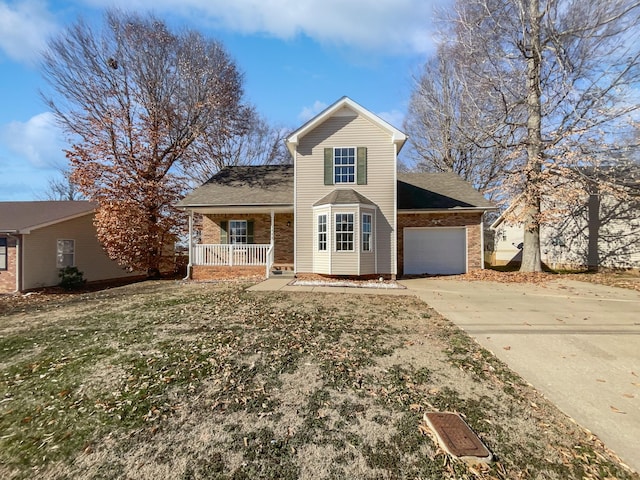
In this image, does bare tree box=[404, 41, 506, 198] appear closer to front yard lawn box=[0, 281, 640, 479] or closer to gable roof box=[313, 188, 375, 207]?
gable roof box=[313, 188, 375, 207]

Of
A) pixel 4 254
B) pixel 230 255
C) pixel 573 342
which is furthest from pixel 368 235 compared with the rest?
pixel 4 254

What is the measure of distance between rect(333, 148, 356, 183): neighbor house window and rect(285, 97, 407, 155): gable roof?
1.39m

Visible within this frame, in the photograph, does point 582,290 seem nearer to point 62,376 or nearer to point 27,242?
point 62,376

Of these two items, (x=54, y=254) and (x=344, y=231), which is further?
(x=54, y=254)

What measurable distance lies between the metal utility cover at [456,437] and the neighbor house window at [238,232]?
41.7ft

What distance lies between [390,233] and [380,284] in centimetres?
231

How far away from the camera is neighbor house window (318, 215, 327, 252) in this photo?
12406 millimetres

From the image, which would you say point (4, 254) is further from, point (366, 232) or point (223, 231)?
point (366, 232)

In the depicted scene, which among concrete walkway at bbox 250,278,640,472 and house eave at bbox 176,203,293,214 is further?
house eave at bbox 176,203,293,214

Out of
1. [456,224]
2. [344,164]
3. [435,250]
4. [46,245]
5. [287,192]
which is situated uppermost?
[344,164]

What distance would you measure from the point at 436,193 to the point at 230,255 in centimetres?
1023

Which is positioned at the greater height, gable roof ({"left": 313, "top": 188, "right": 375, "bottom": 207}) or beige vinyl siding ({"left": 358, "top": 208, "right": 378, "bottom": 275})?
gable roof ({"left": 313, "top": 188, "right": 375, "bottom": 207})

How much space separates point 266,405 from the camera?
3377 millimetres

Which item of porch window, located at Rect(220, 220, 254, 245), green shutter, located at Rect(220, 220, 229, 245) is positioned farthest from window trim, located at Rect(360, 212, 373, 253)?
green shutter, located at Rect(220, 220, 229, 245)
